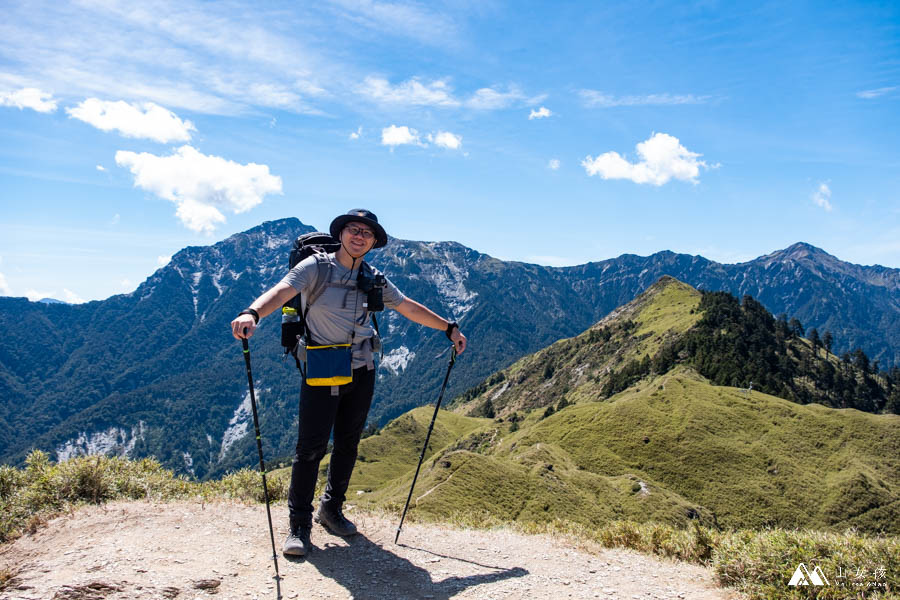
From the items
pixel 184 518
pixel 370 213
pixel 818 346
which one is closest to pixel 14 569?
pixel 184 518

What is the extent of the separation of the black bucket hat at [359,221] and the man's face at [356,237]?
0.07 meters

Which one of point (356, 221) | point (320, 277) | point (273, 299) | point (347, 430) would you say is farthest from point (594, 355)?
point (273, 299)

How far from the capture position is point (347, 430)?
7668 millimetres

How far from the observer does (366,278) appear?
7.33 meters

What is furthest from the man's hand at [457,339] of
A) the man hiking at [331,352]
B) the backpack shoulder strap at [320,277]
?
the backpack shoulder strap at [320,277]

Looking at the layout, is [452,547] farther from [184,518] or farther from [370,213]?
[370,213]

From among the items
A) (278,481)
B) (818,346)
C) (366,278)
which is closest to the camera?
(366,278)

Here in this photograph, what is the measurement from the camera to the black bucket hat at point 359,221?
Answer: 7.34 metres

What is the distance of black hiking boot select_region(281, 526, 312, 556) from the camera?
698 cm

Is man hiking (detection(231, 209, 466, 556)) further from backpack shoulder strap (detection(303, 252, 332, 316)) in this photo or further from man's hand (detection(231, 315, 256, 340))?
man's hand (detection(231, 315, 256, 340))

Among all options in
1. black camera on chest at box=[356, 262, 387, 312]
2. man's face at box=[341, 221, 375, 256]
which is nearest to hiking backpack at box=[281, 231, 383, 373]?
black camera on chest at box=[356, 262, 387, 312]

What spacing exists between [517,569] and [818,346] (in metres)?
137

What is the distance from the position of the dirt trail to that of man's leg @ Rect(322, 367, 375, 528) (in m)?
0.67

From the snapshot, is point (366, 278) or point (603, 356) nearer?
point (366, 278)
